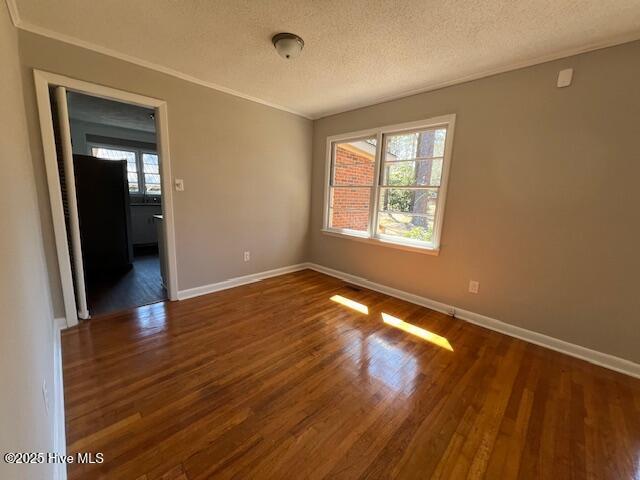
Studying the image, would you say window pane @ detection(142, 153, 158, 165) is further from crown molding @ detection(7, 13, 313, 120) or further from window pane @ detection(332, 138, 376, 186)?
window pane @ detection(332, 138, 376, 186)

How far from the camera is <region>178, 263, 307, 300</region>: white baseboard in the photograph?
3.16m

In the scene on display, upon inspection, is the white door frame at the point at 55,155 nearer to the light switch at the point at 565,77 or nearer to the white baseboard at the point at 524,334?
the white baseboard at the point at 524,334

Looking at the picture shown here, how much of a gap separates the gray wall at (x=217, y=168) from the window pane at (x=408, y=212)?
1.40 metres

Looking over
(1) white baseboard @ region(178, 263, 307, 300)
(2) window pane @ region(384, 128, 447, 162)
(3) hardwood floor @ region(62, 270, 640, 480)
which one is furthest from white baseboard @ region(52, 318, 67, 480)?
(2) window pane @ region(384, 128, 447, 162)

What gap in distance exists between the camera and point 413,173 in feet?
10.4

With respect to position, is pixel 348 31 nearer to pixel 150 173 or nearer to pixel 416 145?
pixel 416 145

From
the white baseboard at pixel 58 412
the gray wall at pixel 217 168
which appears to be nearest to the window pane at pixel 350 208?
the gray wall at pixel 217 168

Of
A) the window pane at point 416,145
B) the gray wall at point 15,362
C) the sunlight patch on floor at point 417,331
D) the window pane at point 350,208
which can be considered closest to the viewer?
the gray wall at point 15,362

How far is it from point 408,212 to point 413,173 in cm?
46

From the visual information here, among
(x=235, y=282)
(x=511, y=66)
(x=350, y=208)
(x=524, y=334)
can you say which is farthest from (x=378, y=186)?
(x=235, y=282)

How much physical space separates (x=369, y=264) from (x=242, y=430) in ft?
8.40

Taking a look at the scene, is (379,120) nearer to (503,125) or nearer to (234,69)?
(503,125)

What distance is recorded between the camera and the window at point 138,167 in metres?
5.43

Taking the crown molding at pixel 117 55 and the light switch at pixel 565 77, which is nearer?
the crown molding at pixel 117 55
